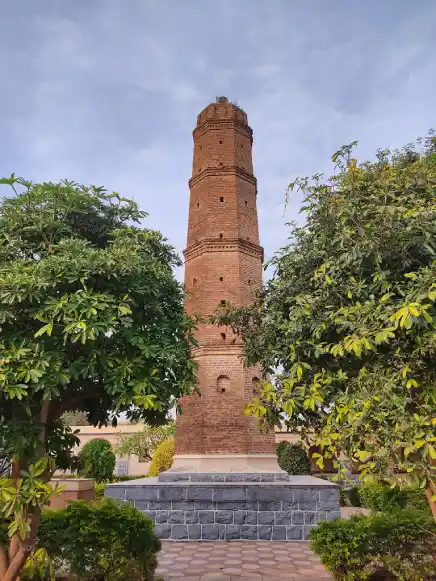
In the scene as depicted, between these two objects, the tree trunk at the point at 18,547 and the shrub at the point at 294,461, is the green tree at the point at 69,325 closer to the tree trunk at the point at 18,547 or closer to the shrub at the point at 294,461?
the tree trunk at the point at 18,547

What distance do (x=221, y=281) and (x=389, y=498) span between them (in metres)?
7.92

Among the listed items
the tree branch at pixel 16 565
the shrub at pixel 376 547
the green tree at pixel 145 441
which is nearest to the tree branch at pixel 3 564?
the tree branch at pixel 16 565

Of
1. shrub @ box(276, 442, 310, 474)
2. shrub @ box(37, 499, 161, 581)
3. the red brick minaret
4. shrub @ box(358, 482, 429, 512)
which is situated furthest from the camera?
shrub @ box(276, 442, 310, 474)

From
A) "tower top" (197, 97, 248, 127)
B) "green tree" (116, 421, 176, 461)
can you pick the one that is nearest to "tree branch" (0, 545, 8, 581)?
"tower top" (197, 97, 248, 127)

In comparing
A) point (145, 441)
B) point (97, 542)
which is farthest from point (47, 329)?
point (145, 441)

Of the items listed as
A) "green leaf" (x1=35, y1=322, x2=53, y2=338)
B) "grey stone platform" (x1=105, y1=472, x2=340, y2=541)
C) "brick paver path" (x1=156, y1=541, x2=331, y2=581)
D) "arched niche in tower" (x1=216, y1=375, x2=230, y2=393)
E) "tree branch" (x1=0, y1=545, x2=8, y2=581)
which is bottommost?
"brick paver path" (x1=156, y1=541, x2=331, y2=581)

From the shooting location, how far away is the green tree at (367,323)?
4.61 meters

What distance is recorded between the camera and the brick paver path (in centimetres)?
868

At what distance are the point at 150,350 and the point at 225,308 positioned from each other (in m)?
3.32

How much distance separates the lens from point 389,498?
44.1 feet

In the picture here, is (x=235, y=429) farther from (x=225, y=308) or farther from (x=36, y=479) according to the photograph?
(x=36, y=479)

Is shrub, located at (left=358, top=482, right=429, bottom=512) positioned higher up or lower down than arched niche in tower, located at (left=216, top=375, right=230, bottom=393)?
lower down

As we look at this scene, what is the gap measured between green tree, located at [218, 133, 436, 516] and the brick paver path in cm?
407

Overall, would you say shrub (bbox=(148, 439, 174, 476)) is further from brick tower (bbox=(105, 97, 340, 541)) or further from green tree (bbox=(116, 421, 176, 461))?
brick tower (bbox=(105, 97, 340, 541))
